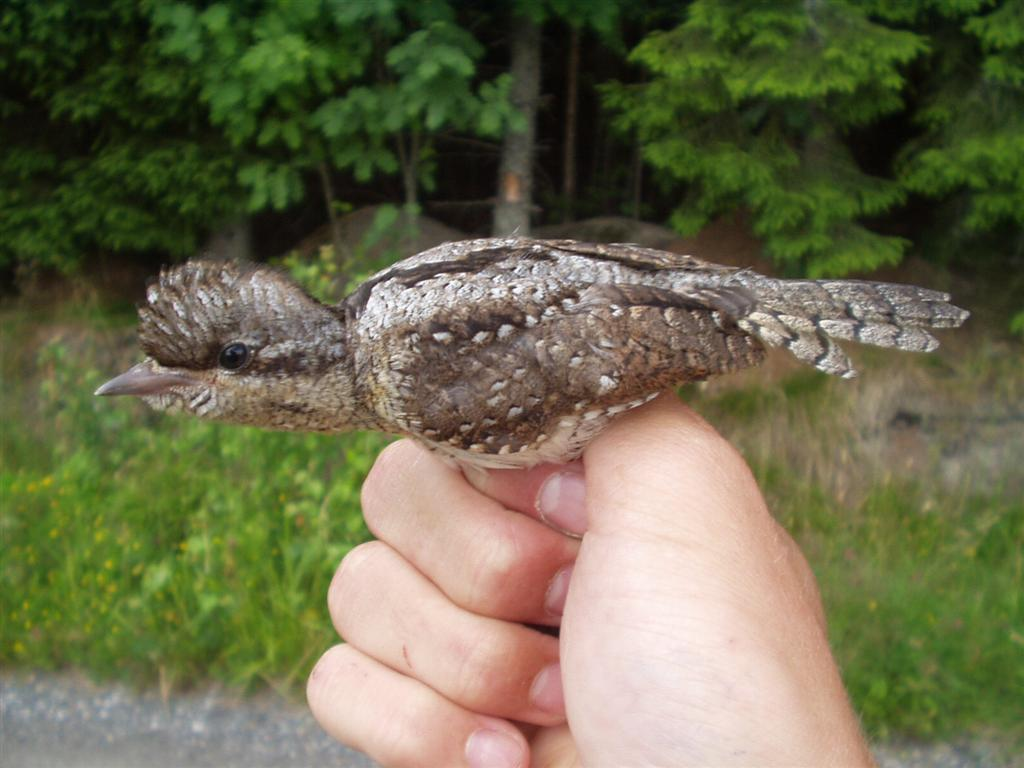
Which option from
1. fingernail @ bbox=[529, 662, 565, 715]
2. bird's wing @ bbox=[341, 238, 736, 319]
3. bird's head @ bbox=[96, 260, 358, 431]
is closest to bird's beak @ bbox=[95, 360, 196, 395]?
bird's head @ bbox=[96, 260, 358, 431]

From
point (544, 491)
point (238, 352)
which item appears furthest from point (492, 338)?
point (238, 352)

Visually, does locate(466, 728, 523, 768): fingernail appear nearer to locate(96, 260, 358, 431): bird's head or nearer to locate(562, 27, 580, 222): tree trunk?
locate(96, 260, 358, 431): bird's head

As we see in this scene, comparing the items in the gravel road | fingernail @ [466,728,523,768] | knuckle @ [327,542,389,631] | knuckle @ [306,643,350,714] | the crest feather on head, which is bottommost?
the gravel road

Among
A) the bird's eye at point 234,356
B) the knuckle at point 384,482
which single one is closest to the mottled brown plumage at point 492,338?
the bird's eye at point 234,356

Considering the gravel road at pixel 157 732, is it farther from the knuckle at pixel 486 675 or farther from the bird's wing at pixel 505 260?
the bird's wing at pixel 505 260

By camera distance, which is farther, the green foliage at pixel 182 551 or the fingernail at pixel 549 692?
the green foliage at pixel 182 551

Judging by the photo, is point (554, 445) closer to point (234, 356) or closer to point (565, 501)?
point (565, 501)

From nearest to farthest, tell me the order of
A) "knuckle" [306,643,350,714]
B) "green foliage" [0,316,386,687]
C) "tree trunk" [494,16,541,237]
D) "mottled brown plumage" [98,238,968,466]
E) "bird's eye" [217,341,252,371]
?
"mottled brown plumage" [98,238,968,466] < "bird's eye" [217,341,252,371] < "knuckle" [306,643,350,714] < "green foliage" [0,316,386,687] < "tree trunk" [494,16,541,237]
